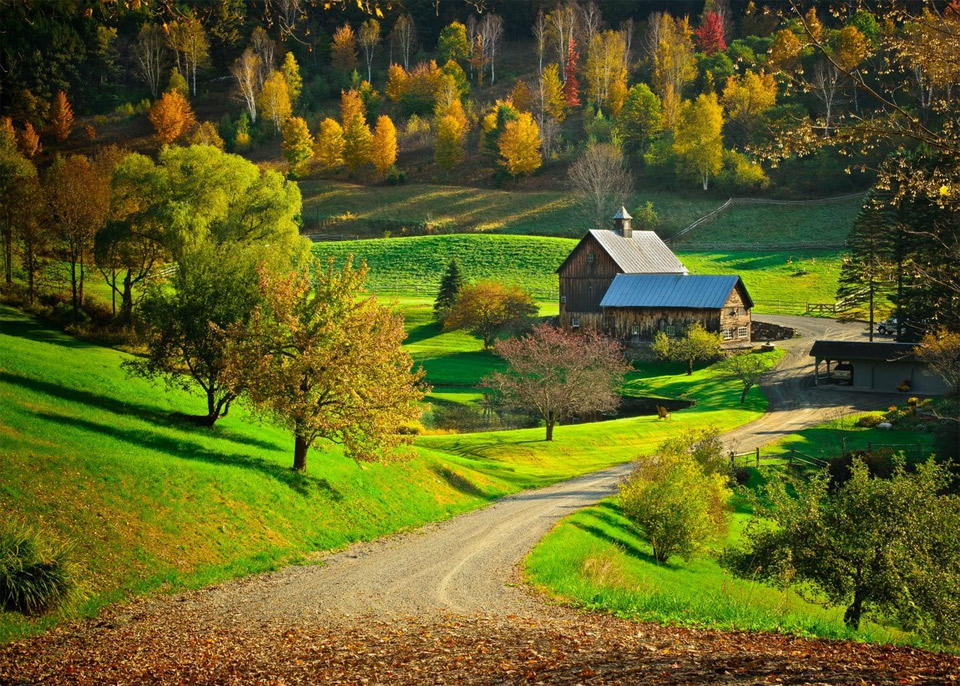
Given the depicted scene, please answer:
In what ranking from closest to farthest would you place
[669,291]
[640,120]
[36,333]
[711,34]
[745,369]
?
[36,333]
[745,369]
[669,291]
[640,120]
[711,34]

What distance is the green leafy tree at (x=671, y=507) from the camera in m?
27.4

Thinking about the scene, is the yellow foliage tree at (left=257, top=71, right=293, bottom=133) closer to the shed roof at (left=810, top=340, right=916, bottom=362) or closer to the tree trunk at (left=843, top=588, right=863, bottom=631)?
the shed roof at (left=810, top=340, right=916, bottom=362)

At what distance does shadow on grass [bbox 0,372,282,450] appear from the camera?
27172 millimetres

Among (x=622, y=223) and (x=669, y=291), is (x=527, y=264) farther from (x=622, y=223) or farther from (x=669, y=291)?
(x=669, y=291)

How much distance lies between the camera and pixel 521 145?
11194cm

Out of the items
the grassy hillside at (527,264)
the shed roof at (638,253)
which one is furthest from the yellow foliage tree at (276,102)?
the shed roof at (638,253)

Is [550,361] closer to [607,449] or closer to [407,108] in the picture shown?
[607,449]

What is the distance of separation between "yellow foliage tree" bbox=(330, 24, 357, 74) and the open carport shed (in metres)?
111

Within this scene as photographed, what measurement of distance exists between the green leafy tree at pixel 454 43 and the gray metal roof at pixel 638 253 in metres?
76.5

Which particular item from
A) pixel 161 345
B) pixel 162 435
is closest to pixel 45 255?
pixel 161 345

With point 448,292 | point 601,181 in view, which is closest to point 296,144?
point 601,181

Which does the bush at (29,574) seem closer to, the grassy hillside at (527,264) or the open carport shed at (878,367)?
the open carport shed at (878,367)

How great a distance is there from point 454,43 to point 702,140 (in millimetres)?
53594

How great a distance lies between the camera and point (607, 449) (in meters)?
44.4
